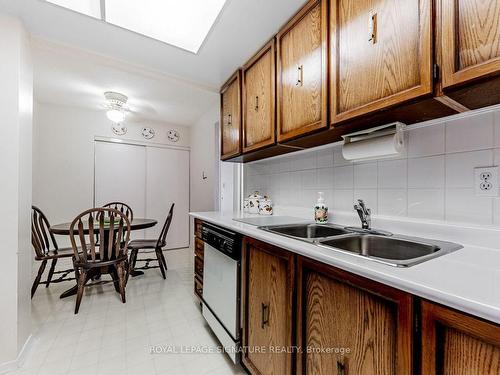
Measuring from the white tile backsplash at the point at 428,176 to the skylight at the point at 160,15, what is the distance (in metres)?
1.15

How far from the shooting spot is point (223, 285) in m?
1.44

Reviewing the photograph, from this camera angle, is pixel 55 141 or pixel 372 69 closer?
pixel 372 69

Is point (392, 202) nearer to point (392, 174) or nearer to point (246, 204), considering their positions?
point (392, 174)

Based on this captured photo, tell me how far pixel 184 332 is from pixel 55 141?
334cm

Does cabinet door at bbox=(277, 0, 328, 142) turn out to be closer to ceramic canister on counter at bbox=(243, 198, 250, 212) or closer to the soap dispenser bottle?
the soap dispenser bottle

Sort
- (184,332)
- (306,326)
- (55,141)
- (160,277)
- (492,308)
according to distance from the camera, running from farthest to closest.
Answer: (55,141)
(160,277)
(184,332)
(306,326)
(492,308)

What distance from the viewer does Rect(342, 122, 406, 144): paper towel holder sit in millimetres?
1047

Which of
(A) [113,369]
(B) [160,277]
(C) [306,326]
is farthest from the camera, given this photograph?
(B) [160,277]

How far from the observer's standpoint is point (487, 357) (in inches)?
17.6

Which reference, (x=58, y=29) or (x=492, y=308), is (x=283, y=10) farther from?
(x=492, y=308)

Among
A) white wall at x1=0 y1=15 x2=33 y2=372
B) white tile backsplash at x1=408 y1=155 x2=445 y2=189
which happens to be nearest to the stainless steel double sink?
white tile backsplash at x1=408 y1=155 x2=445 y2=189

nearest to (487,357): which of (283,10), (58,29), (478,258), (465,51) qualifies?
(478,258)

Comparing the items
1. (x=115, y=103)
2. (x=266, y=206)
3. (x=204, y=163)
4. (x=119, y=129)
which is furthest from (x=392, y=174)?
(x=119, y=129)

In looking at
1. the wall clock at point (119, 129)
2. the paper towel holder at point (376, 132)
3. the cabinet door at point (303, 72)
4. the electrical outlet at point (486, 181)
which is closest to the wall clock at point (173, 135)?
the wall clock at point (119, 129)
